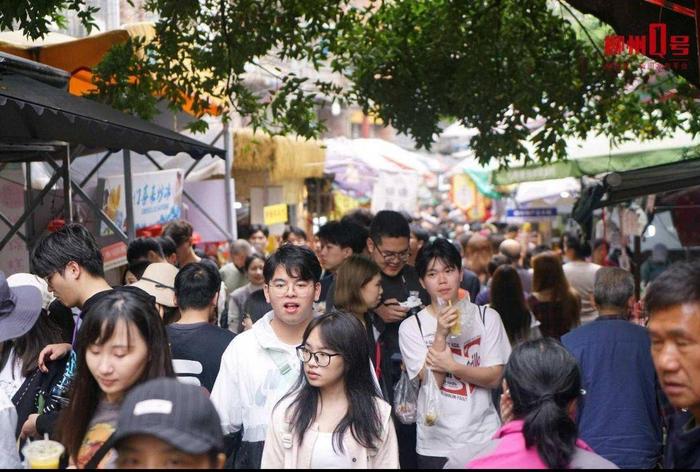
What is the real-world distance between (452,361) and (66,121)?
9.59 feet

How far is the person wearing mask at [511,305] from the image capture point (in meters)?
7.86

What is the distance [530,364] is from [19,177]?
712 centimetres

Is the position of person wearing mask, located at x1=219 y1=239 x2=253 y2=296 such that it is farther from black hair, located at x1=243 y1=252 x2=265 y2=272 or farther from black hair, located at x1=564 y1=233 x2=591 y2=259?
black hair, located at x1=564 y1=233 x2=591 y2=259

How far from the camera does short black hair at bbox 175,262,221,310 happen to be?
5.52 m

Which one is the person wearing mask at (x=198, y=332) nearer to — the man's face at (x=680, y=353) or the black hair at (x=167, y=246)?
the man's face at (x=680, y=353)

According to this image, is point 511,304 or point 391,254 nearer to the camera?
point 391,254

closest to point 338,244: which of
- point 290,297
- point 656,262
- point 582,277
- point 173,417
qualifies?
point 290,297

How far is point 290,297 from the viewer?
489 cm

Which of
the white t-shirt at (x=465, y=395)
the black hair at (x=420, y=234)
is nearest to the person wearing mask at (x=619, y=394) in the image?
the white t-shirt at (x=465, y=395)

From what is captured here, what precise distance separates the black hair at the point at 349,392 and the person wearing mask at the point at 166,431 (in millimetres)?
1344

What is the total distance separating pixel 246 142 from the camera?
14422 mm

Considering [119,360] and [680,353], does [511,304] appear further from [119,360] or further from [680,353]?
[119,360]

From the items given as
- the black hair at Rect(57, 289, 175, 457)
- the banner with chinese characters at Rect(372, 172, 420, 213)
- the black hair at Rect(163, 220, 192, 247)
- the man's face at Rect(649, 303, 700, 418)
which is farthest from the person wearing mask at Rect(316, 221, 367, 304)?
the banner with chinese characters at Rect(372, 172, 420, 213)

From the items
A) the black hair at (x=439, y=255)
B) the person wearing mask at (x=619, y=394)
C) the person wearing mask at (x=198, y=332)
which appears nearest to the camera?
the person wearing mask at (x=619, y=394)
